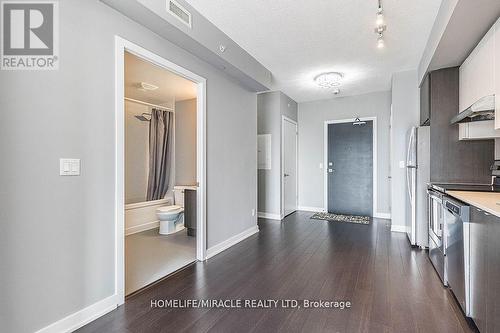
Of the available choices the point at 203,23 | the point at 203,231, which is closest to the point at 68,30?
the point at 203,23

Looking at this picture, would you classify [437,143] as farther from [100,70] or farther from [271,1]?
[100,70]

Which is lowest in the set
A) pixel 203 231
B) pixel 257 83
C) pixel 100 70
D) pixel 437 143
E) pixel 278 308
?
pixel 278 308

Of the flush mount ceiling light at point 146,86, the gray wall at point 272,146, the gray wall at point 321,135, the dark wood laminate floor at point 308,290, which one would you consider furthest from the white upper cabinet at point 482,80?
the flush mount ceiling light at point 146,86

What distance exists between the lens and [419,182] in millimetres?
3504

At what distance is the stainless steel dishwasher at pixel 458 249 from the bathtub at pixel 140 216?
4.34 m

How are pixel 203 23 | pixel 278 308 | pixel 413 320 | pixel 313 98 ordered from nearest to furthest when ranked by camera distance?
1. pixel 413 320
2. pixel 278 308
3. pixel 203 23
4. pixel 313 98

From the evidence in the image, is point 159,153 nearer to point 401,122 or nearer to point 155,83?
point 155,83

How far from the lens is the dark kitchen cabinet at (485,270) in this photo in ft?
4.80

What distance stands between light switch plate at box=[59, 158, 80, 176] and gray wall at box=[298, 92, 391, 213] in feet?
16.6

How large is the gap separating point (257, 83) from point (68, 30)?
254cm

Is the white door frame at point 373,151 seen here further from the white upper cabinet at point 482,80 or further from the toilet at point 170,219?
the toilet at point 170,219

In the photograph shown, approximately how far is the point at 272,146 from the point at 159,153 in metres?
2.34

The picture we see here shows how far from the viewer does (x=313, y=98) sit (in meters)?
5.89

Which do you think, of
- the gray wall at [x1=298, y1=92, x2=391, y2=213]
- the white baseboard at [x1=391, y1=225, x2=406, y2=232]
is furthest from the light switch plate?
the gray wall at [x1=298, y1=92, x2=391, y2=213]
